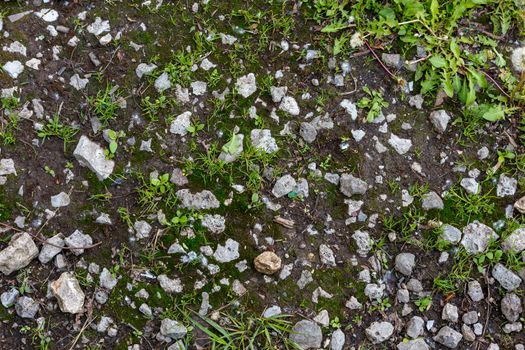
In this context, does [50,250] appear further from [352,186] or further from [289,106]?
[352,186]

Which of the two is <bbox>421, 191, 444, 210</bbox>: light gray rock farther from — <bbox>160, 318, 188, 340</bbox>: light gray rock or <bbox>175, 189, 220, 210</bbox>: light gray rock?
<bbox>160, 318, 188, 340</bbox>: light gray rock

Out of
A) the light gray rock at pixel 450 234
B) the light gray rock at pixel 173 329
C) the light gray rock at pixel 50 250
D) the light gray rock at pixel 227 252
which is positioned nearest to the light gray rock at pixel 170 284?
the light gray rock at pixel 173 329

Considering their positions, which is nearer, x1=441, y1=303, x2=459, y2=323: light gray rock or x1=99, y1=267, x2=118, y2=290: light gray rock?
x1=99, y1=267, x2=118, y2=290: light gray rock

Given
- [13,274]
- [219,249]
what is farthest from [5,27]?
[219,249]

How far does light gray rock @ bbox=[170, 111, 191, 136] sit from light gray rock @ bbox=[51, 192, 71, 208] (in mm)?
852

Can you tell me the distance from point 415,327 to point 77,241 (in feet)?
7.70

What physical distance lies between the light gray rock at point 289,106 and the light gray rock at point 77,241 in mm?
1633

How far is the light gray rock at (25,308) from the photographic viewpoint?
132 inches

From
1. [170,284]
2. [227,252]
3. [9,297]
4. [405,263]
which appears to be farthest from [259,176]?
[9,297]

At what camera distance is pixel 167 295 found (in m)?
3.45

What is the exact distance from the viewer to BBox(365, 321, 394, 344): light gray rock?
3.49 m

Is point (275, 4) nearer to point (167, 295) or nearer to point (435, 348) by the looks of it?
point (167, 295)

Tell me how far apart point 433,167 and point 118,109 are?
2.33 meters

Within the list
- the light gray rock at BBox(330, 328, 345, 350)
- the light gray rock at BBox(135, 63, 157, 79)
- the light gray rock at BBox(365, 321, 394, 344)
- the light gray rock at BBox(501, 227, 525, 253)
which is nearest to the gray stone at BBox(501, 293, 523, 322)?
the light gray rock at BBox(501, 227, 525, 253)
